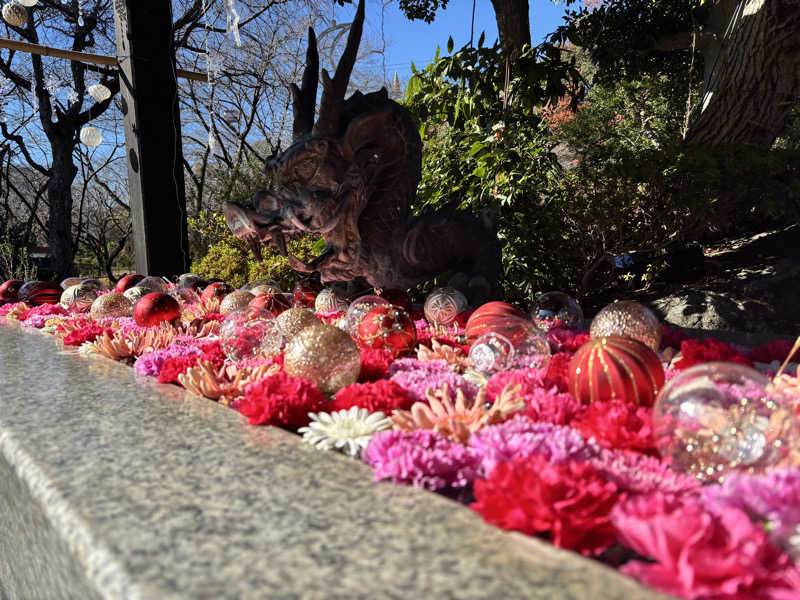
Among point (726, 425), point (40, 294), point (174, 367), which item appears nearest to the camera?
point (726, 425)

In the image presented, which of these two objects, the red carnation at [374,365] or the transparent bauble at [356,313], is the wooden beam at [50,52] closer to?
the transparent bauble at [356,313]

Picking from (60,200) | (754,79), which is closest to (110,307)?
(754,79)

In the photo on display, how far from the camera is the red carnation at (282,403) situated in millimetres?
1417

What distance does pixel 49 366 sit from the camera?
7.23ft

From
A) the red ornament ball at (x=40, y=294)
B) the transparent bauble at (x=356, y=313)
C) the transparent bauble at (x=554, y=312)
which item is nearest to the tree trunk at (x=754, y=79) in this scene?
the transparent bauble at (x=554, y=312)

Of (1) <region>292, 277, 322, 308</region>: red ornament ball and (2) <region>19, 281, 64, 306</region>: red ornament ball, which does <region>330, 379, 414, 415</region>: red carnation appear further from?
(2) <region>19, 281, 64, 306</region>: red ornament ball

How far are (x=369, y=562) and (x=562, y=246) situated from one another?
178 inches

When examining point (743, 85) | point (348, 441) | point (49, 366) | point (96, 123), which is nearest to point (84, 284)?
point (49, 366)

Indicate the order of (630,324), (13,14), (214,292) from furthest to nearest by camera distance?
1. (13,14)
2. (214,292)
3. (630,324)

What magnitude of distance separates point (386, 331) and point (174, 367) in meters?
0.79

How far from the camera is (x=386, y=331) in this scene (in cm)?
214

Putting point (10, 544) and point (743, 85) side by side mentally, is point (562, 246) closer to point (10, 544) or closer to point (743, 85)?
point (743, 85)

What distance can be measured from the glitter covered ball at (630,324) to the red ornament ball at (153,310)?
2.11 m

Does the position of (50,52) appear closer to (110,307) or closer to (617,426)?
(110,307)
